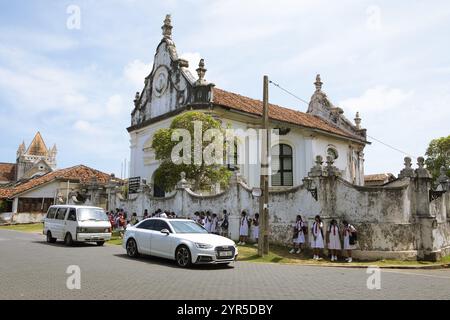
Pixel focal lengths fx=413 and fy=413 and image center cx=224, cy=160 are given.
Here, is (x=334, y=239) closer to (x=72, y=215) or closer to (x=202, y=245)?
(x=202, y=245)

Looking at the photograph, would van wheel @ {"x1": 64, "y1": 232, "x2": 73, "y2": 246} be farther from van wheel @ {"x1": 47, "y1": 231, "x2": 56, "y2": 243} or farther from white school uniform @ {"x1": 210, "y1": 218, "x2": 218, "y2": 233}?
white school uniform @ {"x1": 210, "y1": 218, "x2": 218, "y2": 233}

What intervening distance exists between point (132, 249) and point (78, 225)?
4330 millimetres

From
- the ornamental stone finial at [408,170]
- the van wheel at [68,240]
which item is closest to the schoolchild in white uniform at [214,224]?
the van wheel at [68,240]

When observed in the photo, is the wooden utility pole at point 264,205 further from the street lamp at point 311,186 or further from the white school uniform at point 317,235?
the street lamp at point 311,186

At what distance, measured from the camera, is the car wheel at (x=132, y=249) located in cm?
1372

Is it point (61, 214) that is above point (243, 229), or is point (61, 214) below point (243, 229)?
above

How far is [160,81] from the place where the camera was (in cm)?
3048

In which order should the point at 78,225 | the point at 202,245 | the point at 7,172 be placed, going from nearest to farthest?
the point at 202,245 < the point at 78,225 < the point at 7,172

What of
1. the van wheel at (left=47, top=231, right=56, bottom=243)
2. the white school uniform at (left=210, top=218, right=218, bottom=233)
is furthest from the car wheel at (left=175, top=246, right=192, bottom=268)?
the van wheel at (left=47, top=231, right=56, bottom=243)

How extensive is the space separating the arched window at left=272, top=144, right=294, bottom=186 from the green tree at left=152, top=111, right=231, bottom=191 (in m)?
8.76

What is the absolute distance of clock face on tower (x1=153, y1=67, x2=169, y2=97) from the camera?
29825 millimetres

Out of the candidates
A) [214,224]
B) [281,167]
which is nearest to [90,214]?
[214,224]
